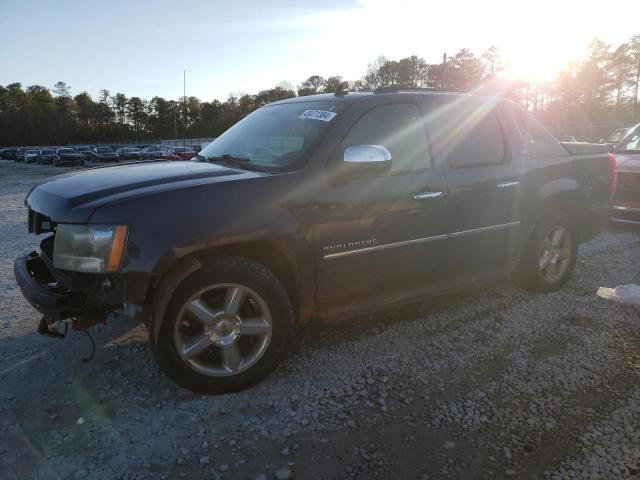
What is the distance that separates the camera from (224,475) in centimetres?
221

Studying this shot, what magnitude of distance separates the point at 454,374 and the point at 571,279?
268 centimetres

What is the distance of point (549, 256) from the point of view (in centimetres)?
456

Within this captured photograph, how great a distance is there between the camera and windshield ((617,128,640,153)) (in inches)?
314

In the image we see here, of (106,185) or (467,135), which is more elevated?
(467,135)

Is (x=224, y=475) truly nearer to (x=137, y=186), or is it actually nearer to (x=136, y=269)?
(x=136, y=269)

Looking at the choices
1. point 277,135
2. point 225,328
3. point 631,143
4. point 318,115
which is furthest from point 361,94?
point 631,143

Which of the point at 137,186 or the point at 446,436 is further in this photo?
the point at 137,186

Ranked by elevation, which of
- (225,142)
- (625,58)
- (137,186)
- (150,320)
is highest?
(625,58)

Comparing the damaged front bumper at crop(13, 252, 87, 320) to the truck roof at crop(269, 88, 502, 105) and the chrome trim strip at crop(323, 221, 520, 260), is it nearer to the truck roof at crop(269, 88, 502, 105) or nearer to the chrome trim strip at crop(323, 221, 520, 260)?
the chrome trim strip at crop(323, 221, 520, 260)

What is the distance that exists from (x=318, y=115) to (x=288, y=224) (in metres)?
0.98

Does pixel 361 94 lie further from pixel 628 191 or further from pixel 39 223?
pixel 628 191

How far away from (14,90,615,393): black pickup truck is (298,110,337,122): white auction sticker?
13 millimetres

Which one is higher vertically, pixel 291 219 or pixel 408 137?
pixel 408 137

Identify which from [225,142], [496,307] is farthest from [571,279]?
[225,142]
